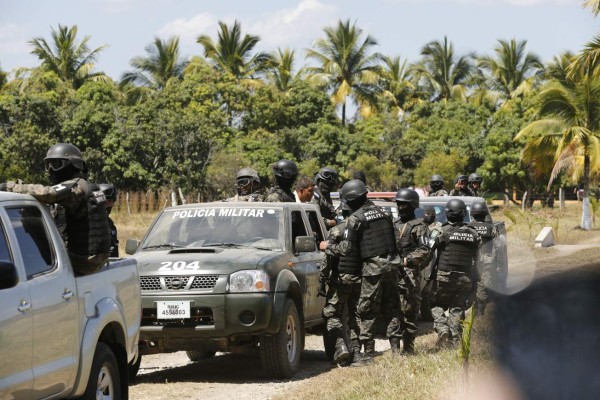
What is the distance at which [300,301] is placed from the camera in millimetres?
9930

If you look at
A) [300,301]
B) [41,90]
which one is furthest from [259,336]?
[41,90]

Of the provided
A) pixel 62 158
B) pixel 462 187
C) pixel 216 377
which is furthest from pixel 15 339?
pixel 462 187

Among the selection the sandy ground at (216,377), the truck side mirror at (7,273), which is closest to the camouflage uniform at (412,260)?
the sandy ground at (216,377)

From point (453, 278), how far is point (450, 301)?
30 cm

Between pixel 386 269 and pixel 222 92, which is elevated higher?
pixel 222 92

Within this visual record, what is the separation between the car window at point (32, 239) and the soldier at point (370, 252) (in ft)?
14.7

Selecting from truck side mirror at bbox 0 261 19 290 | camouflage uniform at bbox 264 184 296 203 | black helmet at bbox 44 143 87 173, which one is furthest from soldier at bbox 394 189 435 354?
truck side mirror at bbox 0 261 19 290

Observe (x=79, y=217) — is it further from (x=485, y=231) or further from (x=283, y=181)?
(x=485, y=231)

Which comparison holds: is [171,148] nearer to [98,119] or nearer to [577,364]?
[98,119]

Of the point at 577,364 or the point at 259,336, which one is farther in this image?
the point at 259,336

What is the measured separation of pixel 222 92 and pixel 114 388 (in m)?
43.0

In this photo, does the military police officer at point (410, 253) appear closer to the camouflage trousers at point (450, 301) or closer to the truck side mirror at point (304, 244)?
the camouflage trousers at point (450, 301)

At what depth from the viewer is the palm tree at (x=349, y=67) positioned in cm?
6206

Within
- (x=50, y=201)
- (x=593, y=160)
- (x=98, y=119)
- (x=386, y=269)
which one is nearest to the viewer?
(x=50, y=201)
